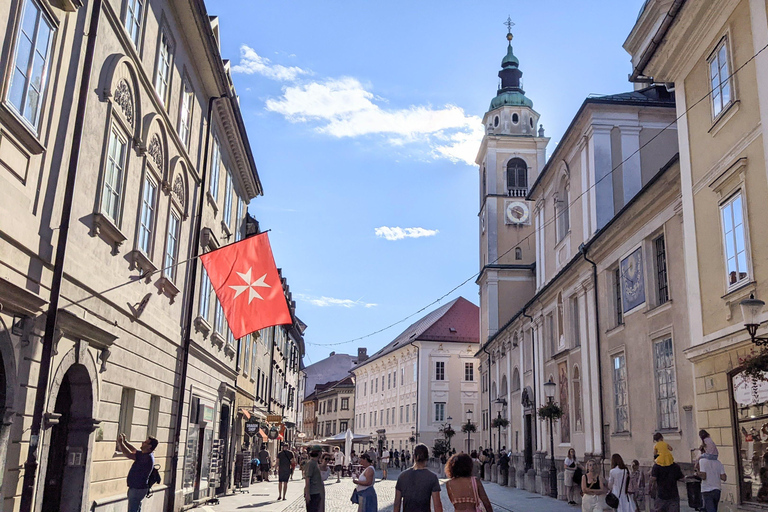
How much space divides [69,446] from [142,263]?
12.4 feet

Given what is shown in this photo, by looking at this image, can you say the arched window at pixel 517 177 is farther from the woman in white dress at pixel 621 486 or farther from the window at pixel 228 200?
the woman in white dress at pixel 621 486

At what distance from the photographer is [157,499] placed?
587 inches

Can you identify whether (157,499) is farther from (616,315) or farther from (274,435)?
(274,435)

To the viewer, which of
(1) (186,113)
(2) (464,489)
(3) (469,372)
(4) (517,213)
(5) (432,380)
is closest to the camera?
(2) (464,489)

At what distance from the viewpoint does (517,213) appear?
179ft

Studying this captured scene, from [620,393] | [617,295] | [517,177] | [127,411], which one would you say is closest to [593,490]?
[127,411]

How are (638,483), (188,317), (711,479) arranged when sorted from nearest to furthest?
1. (711,479)
2. (638,483)
3. (188,317)

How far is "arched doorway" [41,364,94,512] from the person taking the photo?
10.6m

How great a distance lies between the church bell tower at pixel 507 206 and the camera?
52.1 meters

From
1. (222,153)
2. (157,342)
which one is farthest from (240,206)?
(157,342)

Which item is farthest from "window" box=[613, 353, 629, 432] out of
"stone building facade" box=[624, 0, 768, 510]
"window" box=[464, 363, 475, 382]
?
"window" box=[464, 363, 475, 382]

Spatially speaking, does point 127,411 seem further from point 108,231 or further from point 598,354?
point 598,354

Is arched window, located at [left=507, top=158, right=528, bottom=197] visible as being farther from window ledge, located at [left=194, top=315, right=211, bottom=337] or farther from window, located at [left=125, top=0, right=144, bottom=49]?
window, located at [left=125, top=0, right=144, bottom=49]

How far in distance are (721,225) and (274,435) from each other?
98.1 feet
